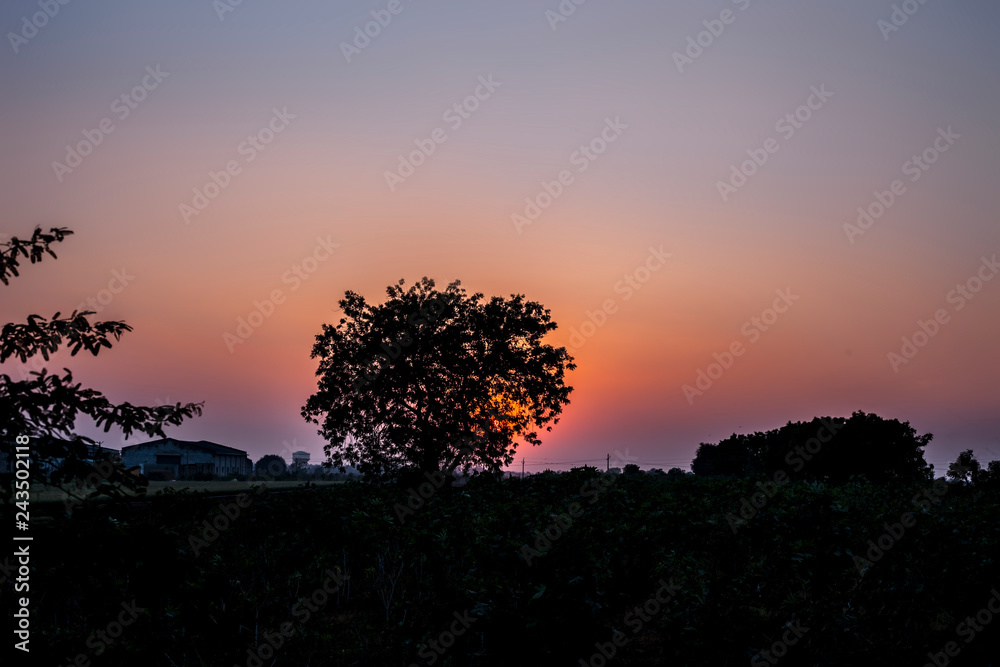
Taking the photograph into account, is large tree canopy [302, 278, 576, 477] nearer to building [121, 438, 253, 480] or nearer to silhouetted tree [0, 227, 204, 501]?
silhouetted tree [0, 227, 204, 501]

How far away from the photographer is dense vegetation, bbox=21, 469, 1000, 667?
26.6ft

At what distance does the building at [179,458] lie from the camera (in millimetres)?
87250

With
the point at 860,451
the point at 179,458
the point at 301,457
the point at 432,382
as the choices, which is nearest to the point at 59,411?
the point at 432,382

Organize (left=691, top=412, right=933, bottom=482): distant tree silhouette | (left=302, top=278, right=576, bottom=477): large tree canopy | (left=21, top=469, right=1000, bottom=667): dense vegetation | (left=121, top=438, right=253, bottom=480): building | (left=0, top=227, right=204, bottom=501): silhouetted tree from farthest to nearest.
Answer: (left=121, top=438, right=253, bottom=480): building → (left=691, top=412, right=933, bottom=482): distant tree silhouette → (left=302, top=278, right=576, bottom=477): large tree canopy → (left=21, top=469, right=1000, bottom=667): dense vegetation → (left=0, top=227, right=204, bottom=501): silhouetted tree

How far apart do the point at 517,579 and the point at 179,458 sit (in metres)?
89.6

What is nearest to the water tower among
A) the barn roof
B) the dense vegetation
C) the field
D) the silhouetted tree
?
the barn roof

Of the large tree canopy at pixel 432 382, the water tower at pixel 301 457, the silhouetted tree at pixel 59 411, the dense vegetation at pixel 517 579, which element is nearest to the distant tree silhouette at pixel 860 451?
the large tree canopy at pixel 432 382

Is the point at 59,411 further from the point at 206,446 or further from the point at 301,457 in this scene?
the point at 301,457

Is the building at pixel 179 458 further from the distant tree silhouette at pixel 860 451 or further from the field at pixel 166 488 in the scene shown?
the distant tree silhouette at pixel 860 451

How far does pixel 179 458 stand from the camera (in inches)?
3575

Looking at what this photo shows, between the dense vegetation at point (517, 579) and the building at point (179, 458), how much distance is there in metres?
74.9

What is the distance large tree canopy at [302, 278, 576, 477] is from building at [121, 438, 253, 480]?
52252 mm

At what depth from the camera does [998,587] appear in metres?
10.5

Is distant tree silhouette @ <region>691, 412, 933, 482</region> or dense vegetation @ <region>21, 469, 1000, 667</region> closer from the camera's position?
dense vegetation @ <region>21, 469, 1000, 667</region>
